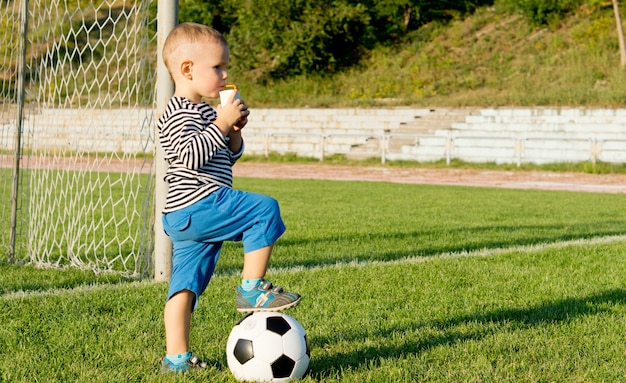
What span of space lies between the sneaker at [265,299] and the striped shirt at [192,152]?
0.43m

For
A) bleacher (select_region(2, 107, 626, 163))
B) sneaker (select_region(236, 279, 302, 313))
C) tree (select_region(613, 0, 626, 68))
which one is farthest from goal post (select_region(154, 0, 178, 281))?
tree (select_region(613, 0, 626, 68))

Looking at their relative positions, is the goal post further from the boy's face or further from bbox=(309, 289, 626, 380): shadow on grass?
the boy's face

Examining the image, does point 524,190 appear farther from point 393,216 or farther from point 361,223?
point 361,223

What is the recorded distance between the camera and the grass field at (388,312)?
3.62 metres

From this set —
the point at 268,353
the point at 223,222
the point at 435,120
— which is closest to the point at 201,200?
the point at 223,222

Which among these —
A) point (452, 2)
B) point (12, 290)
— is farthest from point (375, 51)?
point (12, 290)

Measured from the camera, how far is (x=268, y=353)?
3.37 metres

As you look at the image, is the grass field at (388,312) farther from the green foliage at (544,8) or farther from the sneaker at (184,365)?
the green foliage at (544,8)

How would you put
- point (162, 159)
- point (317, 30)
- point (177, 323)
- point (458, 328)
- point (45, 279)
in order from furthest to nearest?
point (317, 30) < point (45, 279) < point (162, 159) < point (458, 328) < point (177, 323)

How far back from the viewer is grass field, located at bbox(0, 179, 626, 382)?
3623mm

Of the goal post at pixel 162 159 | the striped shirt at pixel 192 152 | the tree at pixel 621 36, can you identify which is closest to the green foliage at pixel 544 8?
the tree at pixel 621 36

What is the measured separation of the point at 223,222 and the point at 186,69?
645 mm

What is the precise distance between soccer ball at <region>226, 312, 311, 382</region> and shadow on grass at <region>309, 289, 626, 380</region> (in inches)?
5.6

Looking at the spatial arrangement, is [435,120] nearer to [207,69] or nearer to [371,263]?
[371,263]
